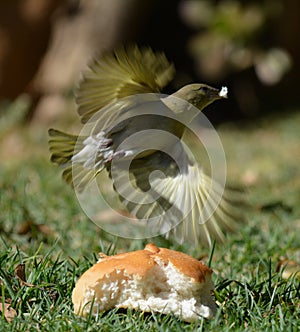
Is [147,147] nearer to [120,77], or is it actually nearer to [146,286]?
[120,77]

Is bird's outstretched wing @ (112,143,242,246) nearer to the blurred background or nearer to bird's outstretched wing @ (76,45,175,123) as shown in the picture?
bird's outstretched wing @ (76,45,175,123)

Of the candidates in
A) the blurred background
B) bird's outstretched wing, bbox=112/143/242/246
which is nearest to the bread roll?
bird's outstretched wing, bbox=112/143/242/246

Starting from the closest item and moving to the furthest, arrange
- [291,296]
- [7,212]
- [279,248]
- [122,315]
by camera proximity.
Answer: [122,315]
[291,296]
[279,248]
[7,212]

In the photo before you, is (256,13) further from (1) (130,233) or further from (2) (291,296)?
(2) (291,296)

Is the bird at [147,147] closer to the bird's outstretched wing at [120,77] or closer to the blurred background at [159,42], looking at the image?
the bird's outstretched wing at [120,77]

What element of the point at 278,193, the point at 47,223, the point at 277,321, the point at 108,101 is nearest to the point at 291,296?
the point at 277,321

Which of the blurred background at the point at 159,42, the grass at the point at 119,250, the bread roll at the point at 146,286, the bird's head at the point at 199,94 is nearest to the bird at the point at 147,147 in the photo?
the bird's head at the point at 199,94
